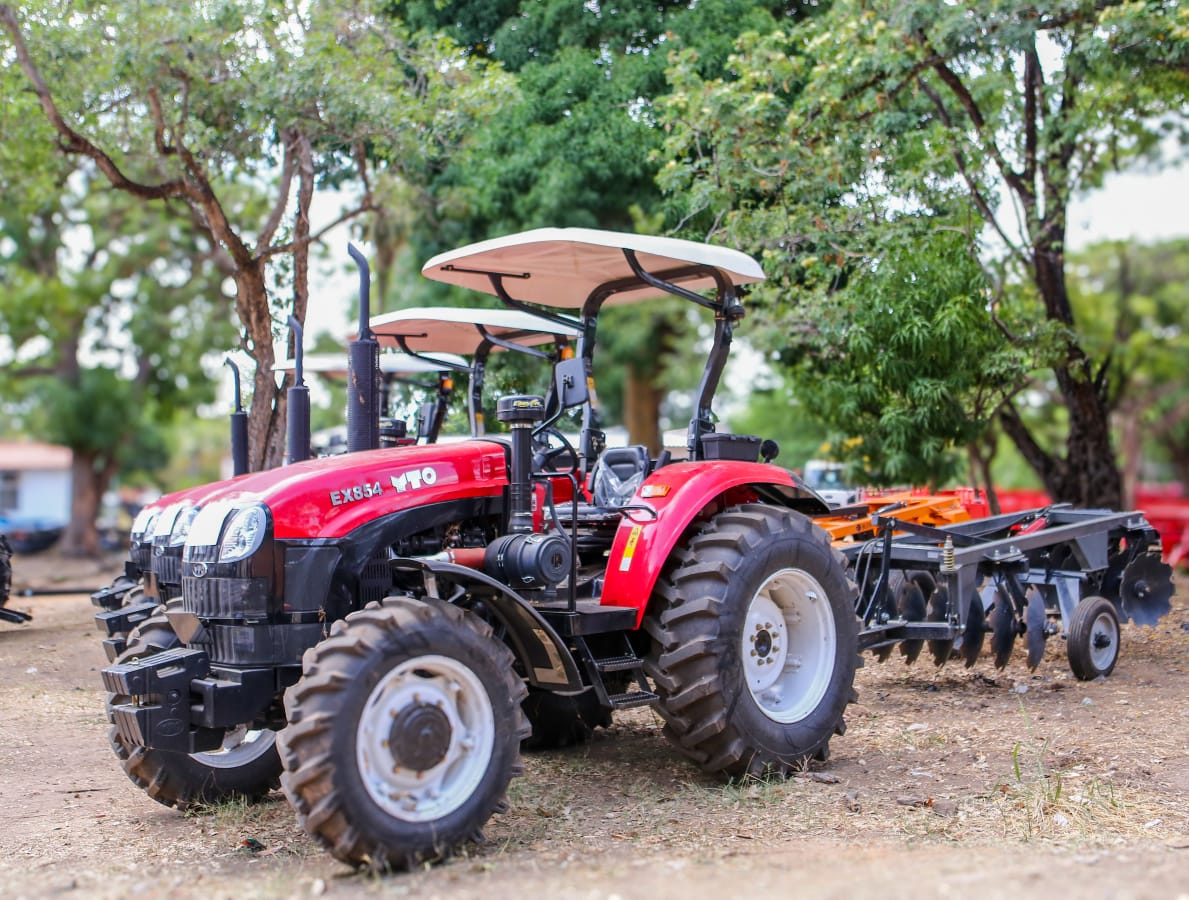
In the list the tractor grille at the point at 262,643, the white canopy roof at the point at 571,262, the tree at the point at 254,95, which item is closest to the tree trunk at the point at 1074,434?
the tree at the point at 254,95

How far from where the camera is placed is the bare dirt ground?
4457 millimetres

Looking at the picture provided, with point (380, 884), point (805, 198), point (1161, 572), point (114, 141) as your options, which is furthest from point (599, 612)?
point (114, 141)

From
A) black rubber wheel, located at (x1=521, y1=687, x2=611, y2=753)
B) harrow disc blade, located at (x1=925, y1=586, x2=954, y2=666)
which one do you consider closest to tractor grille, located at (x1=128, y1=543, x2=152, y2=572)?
black rubber wheel, located at (x1=521, y1=687, x2=611, y2=753)

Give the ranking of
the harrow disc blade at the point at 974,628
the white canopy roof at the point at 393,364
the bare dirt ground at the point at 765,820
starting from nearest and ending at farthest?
the bare dirt ground at the point at 765,820
the white canopy roof at the point at 393,364
the harrow disc blade at the point at 974,628

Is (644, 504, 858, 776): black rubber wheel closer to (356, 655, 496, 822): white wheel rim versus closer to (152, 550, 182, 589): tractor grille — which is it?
(356, 655, 496, 822): white wheel rim

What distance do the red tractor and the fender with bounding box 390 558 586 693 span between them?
0.01 m

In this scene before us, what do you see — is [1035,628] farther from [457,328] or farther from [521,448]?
[521,448]

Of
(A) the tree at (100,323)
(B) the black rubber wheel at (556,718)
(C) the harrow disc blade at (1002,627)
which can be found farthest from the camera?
(A) the tree at (100,323)

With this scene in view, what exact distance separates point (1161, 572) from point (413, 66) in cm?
883

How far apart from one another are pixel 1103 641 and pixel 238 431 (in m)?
6.89

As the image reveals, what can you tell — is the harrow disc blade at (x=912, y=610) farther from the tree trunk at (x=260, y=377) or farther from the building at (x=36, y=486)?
the building at (x=36, y=486)

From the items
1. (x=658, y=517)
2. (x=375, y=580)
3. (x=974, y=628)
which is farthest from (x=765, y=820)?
(x=974, y=628)

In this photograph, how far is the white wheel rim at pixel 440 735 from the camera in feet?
15.3

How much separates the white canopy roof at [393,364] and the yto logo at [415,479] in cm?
159
